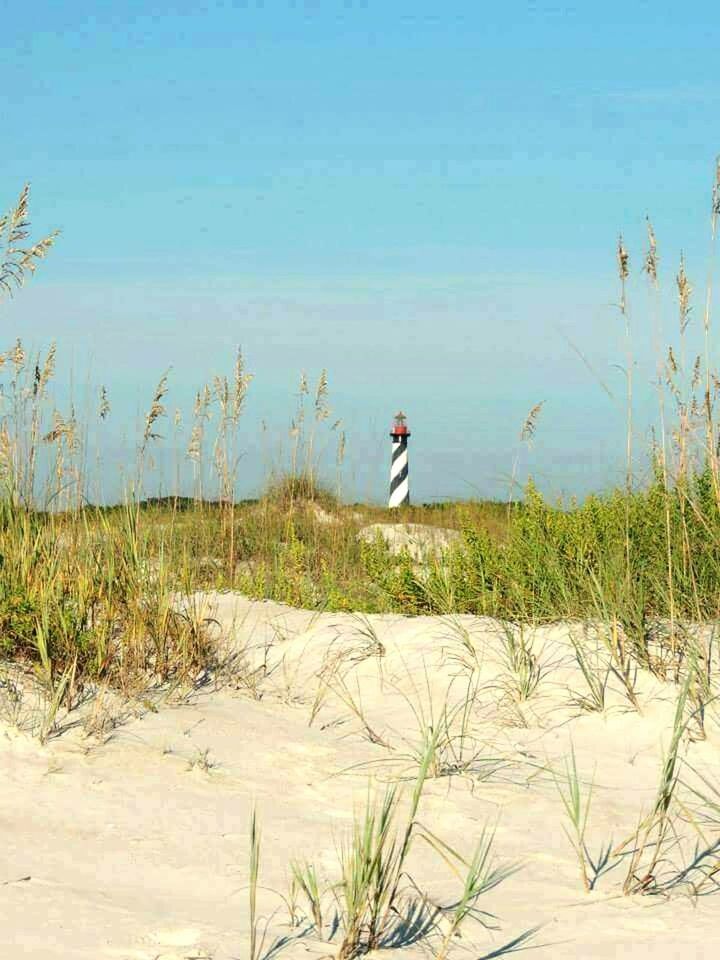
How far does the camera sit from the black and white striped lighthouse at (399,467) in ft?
66.3

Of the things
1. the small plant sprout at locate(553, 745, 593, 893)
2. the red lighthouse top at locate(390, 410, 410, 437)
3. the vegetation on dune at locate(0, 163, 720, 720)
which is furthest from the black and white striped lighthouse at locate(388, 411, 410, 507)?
the small plant sprout at locate(553, 745, 593, 893)

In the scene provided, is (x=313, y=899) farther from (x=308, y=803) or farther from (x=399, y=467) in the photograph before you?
(x=399, y=467)

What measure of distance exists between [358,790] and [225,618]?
2.62m

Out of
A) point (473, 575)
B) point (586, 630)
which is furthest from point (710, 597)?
point (473, 575)

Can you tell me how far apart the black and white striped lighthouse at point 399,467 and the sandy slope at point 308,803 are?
50.5ft

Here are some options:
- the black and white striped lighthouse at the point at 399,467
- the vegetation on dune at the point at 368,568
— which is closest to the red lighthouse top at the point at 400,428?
the black and white striped lighthouse at the point at 399,467

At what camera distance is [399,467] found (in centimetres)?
2028

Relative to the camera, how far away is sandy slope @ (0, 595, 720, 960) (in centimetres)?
232

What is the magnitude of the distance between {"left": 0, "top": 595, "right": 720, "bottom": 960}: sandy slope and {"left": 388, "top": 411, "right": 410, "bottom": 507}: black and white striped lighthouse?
15.4m

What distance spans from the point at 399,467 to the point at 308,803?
17239mm

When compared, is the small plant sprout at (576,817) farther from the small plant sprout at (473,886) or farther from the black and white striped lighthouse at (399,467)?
the black and white striped lighthouse at (399,467)

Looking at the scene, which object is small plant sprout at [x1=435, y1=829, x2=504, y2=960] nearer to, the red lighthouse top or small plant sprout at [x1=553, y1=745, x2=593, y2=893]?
small plant sprout at [x1=553, y1=745, x2=593, y2=893]

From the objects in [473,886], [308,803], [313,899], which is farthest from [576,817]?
[308,803]

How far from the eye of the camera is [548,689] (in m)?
→ 4.24
